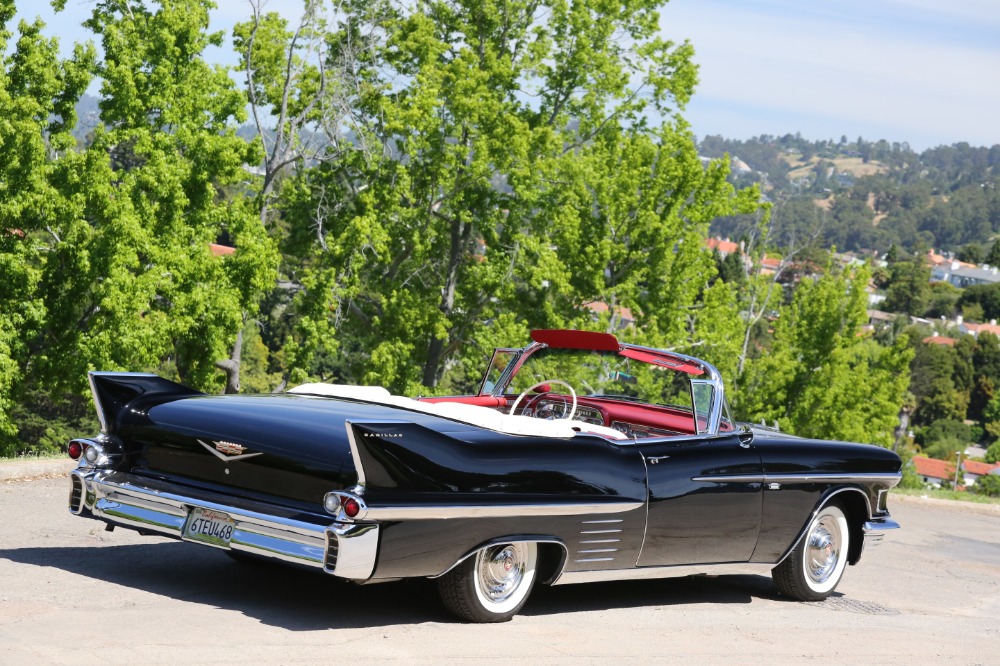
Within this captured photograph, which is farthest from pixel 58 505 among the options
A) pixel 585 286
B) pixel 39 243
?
pixel 585 286

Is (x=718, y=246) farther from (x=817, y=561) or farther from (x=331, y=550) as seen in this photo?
(x=331, y=550)

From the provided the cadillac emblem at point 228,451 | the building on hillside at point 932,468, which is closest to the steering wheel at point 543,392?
the cadillac emblem at point 228,451

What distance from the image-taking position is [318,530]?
5.26m

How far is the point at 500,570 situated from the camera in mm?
5969

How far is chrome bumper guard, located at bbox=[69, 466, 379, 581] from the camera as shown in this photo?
5.22m

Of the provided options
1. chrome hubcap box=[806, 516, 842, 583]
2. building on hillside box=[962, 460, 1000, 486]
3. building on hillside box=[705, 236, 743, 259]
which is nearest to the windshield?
chrome hubcap box=[806, 516, 842, 583]

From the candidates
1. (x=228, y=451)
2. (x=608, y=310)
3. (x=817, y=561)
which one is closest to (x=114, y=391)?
(x=228, y=451)

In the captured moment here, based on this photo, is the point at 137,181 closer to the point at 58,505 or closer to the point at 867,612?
the point at 58,505

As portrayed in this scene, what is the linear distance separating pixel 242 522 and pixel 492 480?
1159 mm

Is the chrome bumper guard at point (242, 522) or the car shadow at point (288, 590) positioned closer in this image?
the chrome bumper guard at point (242, 522)

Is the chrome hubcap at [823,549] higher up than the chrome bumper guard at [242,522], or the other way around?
the chrome bumper guard at [242,522]

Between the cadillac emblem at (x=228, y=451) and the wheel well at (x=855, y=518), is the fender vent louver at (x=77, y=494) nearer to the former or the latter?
the cadillac emblem at (x=228, y=451)

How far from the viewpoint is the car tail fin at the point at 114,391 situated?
6.33 metres

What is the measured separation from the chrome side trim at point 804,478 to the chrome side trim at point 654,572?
1.62 ft
